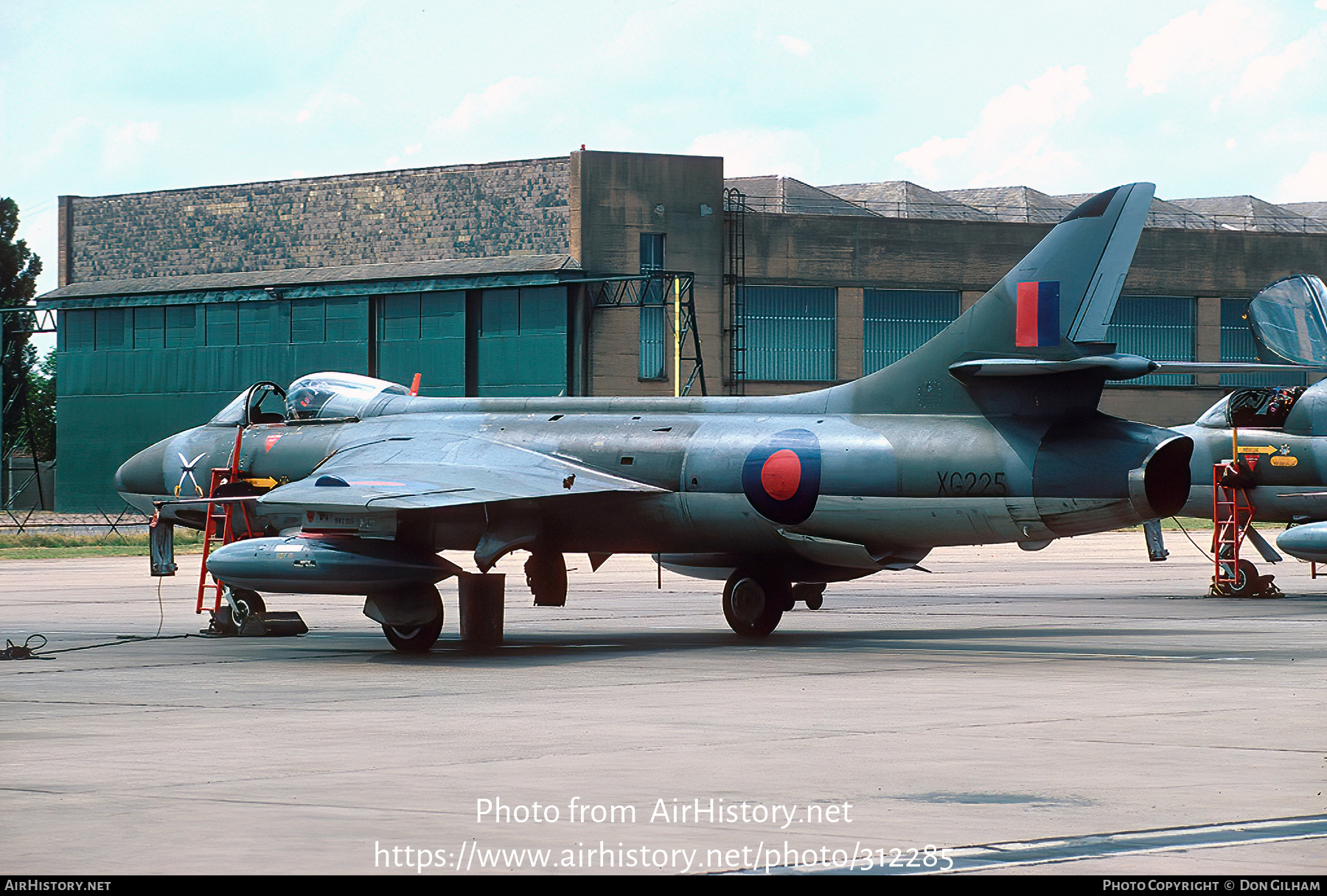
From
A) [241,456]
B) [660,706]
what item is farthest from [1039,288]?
[241,456]

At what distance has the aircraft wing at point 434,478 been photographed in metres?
19.0

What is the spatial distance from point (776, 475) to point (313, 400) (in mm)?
7541

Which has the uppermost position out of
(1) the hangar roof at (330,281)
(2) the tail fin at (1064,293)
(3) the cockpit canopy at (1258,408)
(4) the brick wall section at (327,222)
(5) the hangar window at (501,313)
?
(4) the brick wall section at (327,222)

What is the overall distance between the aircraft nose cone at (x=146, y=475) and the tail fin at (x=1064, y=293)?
1238 centimetres

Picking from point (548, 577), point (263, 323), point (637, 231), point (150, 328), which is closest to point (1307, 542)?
point (548, 577)

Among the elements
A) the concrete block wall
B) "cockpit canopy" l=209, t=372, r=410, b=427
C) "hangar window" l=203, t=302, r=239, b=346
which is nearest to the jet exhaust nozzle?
"cockpit canopy" l=209, t=372, r=410, b=427

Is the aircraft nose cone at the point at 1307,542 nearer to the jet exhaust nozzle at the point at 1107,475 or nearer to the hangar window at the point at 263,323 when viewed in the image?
the jet exhaust nozzle at the point at 1107,475

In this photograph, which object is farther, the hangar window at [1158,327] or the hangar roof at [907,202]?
the hangar roof at [907,202]

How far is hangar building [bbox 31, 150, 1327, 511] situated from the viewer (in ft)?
218

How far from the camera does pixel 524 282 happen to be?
6506cm

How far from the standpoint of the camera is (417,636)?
20.0 meters

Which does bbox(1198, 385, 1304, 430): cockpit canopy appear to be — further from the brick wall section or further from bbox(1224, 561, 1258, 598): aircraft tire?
the brick wall section

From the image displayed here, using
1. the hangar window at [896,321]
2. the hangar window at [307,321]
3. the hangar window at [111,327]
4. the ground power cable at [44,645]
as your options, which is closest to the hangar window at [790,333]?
the hangar window at [896,321]
